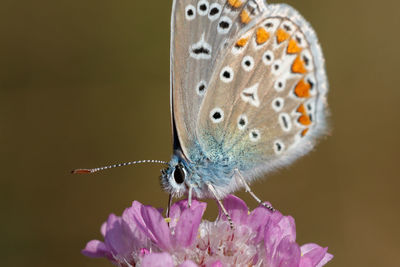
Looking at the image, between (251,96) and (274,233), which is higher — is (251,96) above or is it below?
above

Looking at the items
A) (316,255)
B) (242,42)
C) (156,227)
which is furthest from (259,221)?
(242,42)

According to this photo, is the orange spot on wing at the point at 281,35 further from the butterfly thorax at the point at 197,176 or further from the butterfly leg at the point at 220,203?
the butterfly leg at the point at 220,203

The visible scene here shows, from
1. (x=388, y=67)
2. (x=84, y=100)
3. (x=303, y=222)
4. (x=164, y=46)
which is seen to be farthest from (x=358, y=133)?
(x=84, y=100)

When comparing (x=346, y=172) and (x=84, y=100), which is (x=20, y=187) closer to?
(x=84, y=100)

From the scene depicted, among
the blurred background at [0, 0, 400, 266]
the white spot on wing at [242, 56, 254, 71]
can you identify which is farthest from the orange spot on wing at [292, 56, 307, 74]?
the blurred background at [0, 0, 400, 266]

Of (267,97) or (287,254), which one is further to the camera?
(267,97)

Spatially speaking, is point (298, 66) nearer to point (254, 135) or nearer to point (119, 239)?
point (254, 135)

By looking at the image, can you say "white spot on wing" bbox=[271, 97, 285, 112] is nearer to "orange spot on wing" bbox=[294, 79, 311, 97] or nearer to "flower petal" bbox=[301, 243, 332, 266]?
"orange spot on wing" bbox=[294, 79, 311, 97]
